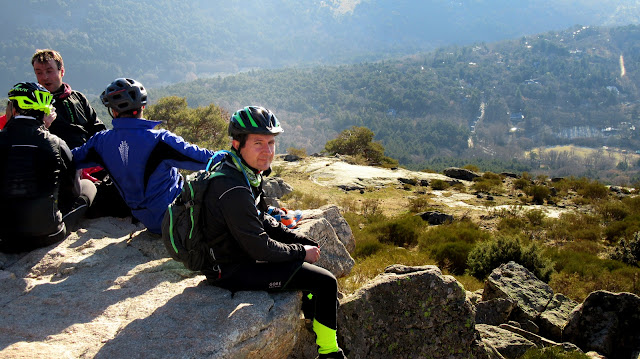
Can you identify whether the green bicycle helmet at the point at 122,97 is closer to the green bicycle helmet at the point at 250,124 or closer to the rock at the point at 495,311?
the green bicycle helmet at the point at 250,124

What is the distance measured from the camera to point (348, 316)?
13.0 ft

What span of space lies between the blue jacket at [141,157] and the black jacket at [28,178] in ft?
1.31

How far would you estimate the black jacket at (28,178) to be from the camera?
12.4 ft

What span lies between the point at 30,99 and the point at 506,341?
662 centimetres

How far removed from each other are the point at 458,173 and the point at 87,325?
35.8m

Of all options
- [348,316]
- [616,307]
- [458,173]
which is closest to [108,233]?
[348,316]

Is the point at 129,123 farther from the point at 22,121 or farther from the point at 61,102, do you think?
the point at 61,102

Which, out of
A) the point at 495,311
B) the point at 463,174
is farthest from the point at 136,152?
the point at 463,174

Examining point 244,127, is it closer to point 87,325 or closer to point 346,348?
point 87,325

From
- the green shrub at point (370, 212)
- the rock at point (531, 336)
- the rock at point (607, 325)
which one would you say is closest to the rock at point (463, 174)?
the green shrub at point (370, 212)

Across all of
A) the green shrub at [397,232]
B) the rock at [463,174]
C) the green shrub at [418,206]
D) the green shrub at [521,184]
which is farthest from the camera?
the rock at [463,174]

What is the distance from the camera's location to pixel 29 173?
3.87 m

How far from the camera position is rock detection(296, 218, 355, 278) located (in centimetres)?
525

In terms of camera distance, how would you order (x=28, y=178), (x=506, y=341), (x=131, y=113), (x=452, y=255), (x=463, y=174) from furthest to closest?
(x=463, y=174) < (x=452, y=255) < (x=506, y=341) < (x=131, y=113) < (x=28, y=178)
